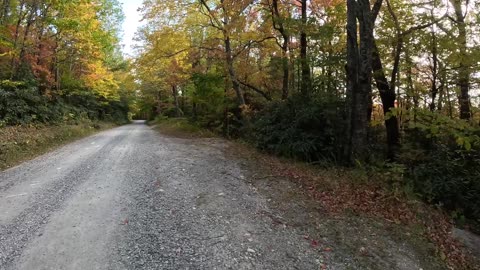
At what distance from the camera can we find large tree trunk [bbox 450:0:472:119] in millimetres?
8272

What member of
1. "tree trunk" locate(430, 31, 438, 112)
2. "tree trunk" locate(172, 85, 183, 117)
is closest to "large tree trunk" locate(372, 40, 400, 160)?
"tree trunk" locate(430, 31, 438, 112)

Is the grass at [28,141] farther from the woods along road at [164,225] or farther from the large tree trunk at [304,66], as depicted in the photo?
the large tree trunk at [304,66]

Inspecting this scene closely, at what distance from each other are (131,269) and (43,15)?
57.3 feet

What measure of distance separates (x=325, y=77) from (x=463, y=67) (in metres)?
3.52

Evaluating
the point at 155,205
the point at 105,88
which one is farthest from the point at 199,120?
the point at 155,205

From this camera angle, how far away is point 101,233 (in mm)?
4496

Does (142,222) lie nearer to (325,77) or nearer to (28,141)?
(325,77)

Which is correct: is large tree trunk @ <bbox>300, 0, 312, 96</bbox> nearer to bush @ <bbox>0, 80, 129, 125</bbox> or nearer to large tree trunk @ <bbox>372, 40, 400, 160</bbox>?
large tree trunk @ <bbox>372, 40, 400, 160</bbox>

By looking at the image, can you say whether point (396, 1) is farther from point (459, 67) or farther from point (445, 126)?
point (445, 126)

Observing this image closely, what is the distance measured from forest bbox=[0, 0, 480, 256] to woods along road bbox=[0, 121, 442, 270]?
2.59m

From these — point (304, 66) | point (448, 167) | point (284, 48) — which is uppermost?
point (284, 48)

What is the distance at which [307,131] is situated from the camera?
Answer: 9.33 meters

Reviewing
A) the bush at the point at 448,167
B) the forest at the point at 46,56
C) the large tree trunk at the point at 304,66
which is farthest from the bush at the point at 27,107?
the bush at the point at 448,167

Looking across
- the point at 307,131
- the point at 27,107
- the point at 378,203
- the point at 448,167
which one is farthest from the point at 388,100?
the point at 27,107
